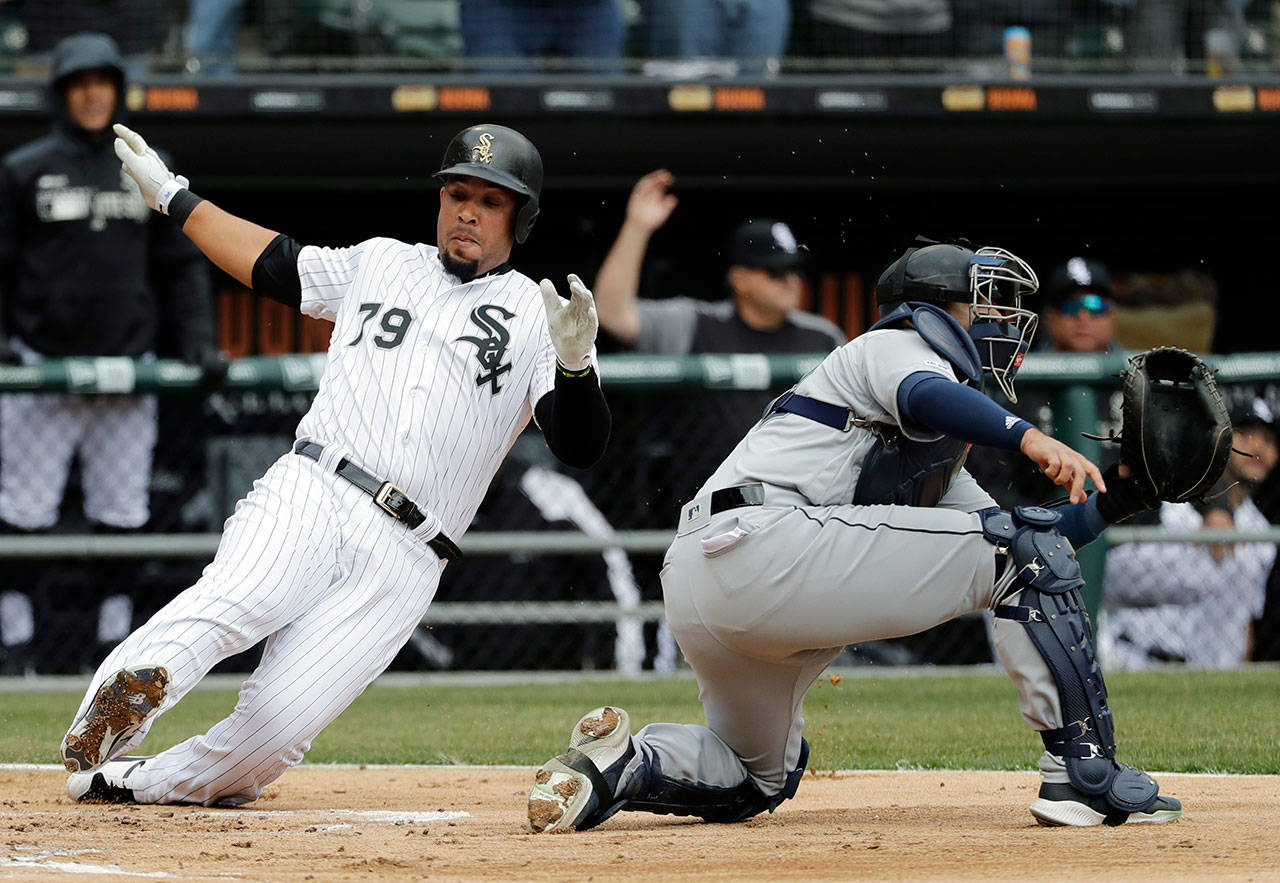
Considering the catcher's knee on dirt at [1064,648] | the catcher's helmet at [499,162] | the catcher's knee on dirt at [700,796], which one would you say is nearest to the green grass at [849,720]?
the catcher's knee on dirt at [700,796]

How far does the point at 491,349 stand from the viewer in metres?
3.91

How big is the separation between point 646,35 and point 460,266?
13.8 feet

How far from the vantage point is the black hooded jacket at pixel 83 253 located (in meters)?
6.61

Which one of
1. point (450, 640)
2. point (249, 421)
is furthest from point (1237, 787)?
point (249, 421)

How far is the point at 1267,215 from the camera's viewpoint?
8852 mm

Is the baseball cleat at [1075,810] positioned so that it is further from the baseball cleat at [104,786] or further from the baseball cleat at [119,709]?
the baseball cleat at [104,786]

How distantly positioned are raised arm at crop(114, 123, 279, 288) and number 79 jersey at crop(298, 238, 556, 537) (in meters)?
0.13

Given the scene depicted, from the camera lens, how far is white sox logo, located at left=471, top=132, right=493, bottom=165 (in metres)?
4.00

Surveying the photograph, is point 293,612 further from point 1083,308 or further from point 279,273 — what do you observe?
point 1083,308

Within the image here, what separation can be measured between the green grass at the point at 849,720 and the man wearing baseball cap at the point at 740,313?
1.28 metres

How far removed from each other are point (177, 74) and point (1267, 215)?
5147 millimetres

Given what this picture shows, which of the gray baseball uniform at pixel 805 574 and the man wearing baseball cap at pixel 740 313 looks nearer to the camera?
the gray baseball uniform at pixel 805 574

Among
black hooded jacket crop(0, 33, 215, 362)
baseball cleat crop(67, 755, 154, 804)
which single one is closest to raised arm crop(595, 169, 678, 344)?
black hooded jacket crop(0, 33, 215, 362)

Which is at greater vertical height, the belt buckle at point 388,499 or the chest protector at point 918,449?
the chest protector at point 918,449
